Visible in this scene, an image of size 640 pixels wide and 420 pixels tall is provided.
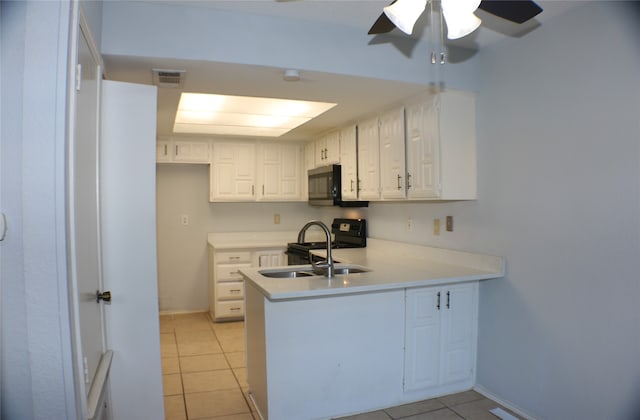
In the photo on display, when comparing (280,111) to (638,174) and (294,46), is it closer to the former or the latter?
(294,46)

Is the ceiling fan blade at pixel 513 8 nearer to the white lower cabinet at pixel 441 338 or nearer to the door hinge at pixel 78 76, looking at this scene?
the door hinge at pixel 78 76

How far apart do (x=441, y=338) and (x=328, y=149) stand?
2.40 m

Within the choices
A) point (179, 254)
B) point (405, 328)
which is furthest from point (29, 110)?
point (179, 254)

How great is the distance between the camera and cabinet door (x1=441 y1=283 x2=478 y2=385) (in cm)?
290

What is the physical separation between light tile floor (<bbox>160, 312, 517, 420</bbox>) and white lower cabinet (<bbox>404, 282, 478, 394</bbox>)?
0.12 metres

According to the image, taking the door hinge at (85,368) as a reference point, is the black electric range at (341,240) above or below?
above

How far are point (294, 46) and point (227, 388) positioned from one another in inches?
92.6

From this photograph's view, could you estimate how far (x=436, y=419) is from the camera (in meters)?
2.61

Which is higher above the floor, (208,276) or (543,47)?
(543,47)

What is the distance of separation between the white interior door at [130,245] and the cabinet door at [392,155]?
1.86 metres

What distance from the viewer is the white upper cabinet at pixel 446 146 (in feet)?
9.75

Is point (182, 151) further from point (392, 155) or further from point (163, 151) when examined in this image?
point (392, 155)

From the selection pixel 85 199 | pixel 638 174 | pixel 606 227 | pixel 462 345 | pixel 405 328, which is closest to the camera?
pixel 85 199

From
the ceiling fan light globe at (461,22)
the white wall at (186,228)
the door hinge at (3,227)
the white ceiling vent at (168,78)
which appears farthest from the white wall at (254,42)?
the white wall at (186,228)
